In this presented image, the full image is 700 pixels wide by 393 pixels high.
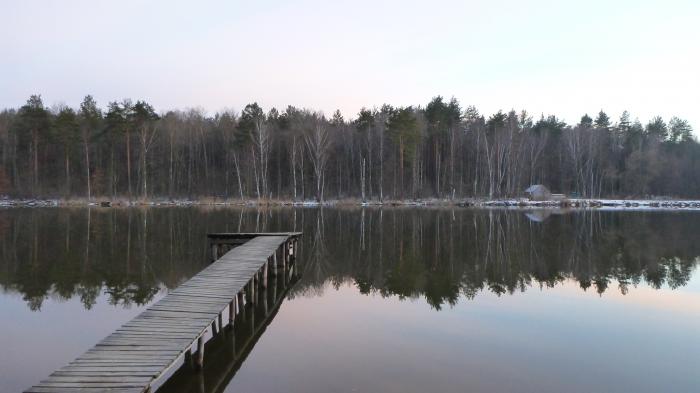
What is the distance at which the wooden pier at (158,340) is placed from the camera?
18.0 feet

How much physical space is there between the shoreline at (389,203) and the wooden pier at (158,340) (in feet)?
134

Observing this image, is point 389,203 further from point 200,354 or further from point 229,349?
point 200,354

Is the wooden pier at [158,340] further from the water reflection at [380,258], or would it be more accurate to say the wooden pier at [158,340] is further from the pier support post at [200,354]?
the water reflection at [380,258]

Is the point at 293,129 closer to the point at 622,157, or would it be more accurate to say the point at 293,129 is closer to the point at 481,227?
the point at 481,227

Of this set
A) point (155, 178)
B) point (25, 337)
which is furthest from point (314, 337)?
point (155, 178)

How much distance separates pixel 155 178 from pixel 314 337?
56.8 m

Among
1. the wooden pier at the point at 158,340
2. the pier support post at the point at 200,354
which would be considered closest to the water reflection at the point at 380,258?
the wooden pier at the point at 158,340

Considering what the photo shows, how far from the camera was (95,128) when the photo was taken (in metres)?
59.2

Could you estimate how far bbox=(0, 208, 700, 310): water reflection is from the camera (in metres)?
13.7

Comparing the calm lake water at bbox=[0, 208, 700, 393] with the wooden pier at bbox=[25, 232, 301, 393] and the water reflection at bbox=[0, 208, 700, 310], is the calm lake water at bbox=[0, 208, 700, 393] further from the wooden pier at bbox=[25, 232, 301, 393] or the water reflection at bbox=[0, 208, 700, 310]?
the wooden pier at bbox=[25, 232, 301, 393]

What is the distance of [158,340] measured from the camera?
22.3ft

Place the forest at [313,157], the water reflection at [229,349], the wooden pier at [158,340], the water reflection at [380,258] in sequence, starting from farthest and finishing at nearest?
the forest at [313,157] < the water reflection at [380,258] < the water reflection at [229,349] < the wooden pier at [158,340]

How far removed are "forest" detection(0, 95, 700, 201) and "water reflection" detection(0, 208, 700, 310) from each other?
28022 millimetres

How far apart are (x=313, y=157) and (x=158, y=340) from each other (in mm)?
53543
